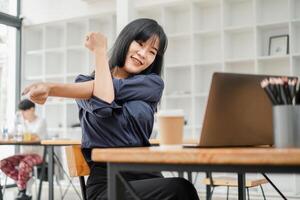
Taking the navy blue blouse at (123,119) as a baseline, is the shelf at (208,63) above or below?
above

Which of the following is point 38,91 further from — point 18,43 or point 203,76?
point 18,43

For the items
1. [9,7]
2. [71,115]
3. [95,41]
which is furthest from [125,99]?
[9,7]

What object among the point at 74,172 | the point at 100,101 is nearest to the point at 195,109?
the point at 74,172

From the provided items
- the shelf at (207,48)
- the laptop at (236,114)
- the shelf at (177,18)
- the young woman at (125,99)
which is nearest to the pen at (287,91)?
the laptop at (236,114)

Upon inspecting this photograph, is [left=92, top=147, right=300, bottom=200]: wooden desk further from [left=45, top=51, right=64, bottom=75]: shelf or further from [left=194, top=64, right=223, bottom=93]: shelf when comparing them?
[left=45, top=51, right=64, bottom=75]: shelf

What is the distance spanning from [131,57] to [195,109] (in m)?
3.75

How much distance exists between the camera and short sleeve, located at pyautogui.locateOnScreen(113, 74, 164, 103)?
122 cm

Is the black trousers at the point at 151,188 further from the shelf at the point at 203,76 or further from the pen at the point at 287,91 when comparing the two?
the shelf at the point at 203,76

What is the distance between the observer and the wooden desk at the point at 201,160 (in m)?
0.65

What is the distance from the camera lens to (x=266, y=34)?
15.8 feet

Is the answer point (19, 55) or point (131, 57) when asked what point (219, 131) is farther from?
point (19, 55)

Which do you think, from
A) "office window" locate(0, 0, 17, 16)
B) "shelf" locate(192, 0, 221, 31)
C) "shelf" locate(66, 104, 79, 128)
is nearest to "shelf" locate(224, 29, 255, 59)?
"shelf" locate(192, 0, 221, 31)

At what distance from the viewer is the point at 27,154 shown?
4453mm

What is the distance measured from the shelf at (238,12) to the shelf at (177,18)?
0.54 m
